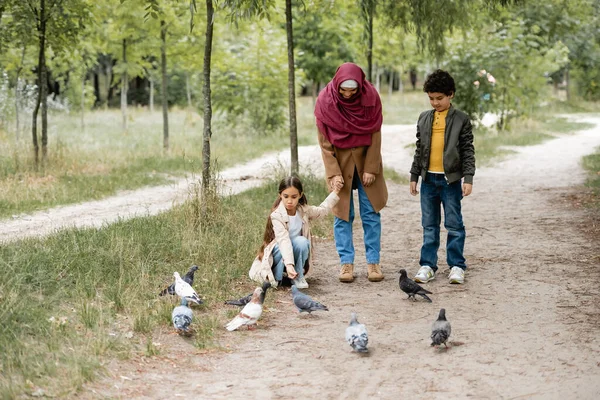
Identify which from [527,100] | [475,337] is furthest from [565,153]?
[475,337]

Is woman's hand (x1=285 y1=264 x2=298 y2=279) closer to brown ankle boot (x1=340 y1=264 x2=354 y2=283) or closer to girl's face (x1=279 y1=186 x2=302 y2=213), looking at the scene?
girl's face (x1=279 y1=186 x2=302 y2=213)

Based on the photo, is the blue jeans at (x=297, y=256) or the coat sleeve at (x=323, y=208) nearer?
the blue jeans at (x=297, y=256)

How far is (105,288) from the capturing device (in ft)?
21.0

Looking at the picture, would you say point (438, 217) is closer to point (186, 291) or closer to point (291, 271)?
point (291, 271)

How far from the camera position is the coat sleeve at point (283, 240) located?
671 cm

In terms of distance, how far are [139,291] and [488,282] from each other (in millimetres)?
3159

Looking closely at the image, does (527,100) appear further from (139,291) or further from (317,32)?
(139,291)

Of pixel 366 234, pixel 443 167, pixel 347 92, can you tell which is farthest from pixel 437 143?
pixel 366 234

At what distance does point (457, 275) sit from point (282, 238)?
1.67 m

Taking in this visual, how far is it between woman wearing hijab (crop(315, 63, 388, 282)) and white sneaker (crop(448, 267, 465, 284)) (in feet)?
2.13

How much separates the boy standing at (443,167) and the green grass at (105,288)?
1786 mm

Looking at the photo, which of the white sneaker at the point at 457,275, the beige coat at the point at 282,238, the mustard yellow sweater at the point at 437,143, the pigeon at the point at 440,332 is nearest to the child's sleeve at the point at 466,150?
the mustard yellow sweater at the point at 437,143

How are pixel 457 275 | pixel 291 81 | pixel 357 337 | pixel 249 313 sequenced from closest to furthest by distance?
pixel 357 337
pixel 249 313
pixel 457 275
pixel 291 81

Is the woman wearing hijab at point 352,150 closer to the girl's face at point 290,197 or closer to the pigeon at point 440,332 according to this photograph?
the girl's face at point 290,197
